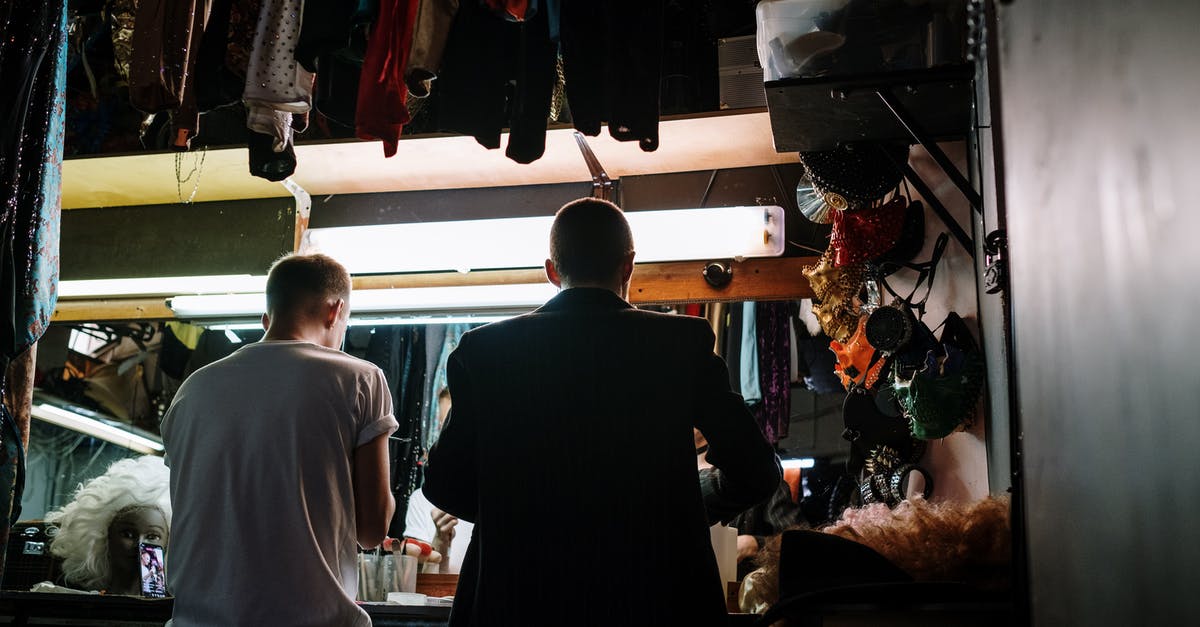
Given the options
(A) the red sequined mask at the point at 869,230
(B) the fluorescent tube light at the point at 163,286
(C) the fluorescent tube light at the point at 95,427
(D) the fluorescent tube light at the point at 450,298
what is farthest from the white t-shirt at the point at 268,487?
(C) the fluorescent tube light at the point at 95,427

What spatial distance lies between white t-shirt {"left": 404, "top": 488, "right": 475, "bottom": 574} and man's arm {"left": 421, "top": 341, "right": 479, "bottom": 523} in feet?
9.05

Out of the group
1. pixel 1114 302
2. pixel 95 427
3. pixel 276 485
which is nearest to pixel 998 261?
pixel 1114 302

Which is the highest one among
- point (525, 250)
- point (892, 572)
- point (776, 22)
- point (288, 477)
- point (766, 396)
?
point (776, 22)

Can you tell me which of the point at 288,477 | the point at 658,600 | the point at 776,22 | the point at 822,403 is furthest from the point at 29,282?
the point at 822,403

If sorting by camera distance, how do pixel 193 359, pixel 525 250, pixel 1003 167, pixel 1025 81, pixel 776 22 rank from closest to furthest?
pixel 1025 81 < pixel 1003 167 < pixel 776 22 < pixel 525 250 < pixel 193 359

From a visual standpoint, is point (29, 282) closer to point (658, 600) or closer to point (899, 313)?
point (658, 600)

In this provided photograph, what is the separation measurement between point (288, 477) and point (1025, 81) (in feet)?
5.30

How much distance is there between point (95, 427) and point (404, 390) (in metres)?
2.21

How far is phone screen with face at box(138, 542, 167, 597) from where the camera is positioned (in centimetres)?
318

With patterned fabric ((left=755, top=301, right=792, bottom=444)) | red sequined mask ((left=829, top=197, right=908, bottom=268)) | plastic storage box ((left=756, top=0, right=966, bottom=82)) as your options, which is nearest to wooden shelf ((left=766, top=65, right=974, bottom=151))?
plastic storage box ((left=756, top=0, right=966, bottom=82))

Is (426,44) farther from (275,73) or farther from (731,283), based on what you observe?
(731,283)

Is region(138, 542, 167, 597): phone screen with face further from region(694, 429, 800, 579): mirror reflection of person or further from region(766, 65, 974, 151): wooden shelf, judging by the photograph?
region(766, 65, 974, 151): wooden shelf

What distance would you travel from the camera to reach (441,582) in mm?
3648

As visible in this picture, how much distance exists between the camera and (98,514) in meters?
3.64
